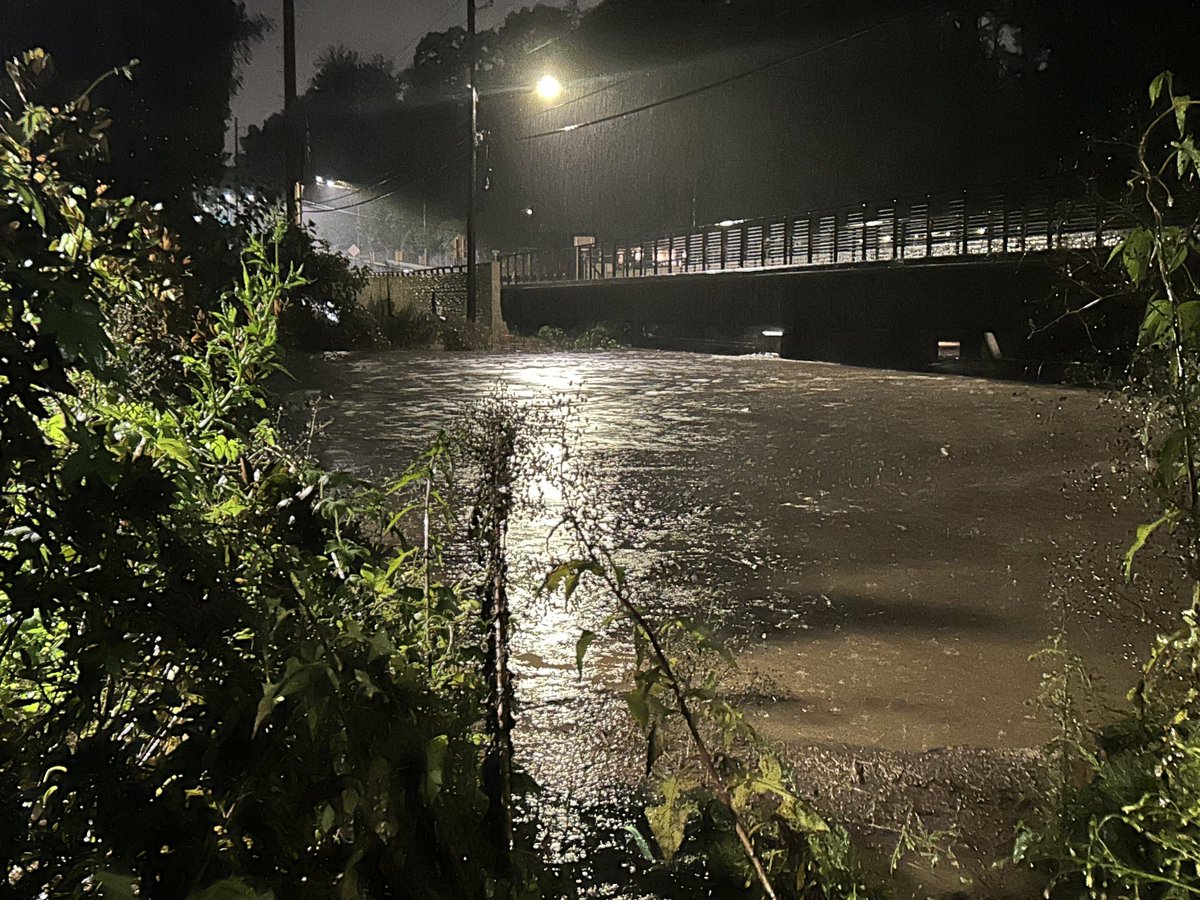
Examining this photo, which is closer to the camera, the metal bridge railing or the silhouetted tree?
the silhouetted tree

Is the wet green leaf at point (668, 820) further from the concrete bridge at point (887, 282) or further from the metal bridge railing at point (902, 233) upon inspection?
the metal bridge railing at point (902, 233)

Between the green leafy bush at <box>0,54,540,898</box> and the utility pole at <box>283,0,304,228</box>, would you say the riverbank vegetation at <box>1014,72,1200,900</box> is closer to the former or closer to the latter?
the green leafy bush at <box>0,54,540,898</box>

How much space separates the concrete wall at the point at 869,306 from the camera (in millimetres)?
18625

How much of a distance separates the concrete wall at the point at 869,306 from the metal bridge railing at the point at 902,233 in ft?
2.22

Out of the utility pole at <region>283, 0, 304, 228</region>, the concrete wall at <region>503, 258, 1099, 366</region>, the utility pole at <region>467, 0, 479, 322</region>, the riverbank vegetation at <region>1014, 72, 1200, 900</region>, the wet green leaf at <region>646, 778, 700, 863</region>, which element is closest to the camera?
the riverbank vegetation at <region>1014, 72, 1200, 900</region>

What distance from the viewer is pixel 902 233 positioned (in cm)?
2345

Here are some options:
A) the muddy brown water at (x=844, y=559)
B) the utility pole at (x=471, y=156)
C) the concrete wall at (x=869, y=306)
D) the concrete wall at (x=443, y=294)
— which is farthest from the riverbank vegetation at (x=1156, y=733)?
the utility pole at (x=471, y=156)

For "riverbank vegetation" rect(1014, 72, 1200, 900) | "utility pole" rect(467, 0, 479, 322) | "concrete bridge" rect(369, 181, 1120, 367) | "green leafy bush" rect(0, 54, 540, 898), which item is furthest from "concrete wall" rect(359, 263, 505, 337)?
"green leafy bush" rect(0, 54, 540, 898)

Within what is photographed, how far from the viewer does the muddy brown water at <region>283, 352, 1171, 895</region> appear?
3498 millimetres

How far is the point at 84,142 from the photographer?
8.85ft

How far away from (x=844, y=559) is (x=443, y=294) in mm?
28053

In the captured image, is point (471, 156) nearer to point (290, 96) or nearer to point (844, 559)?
point (290, 96)

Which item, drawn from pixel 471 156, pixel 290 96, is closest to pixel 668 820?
pixel 290 96

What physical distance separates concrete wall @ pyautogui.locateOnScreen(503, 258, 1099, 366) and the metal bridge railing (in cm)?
68
